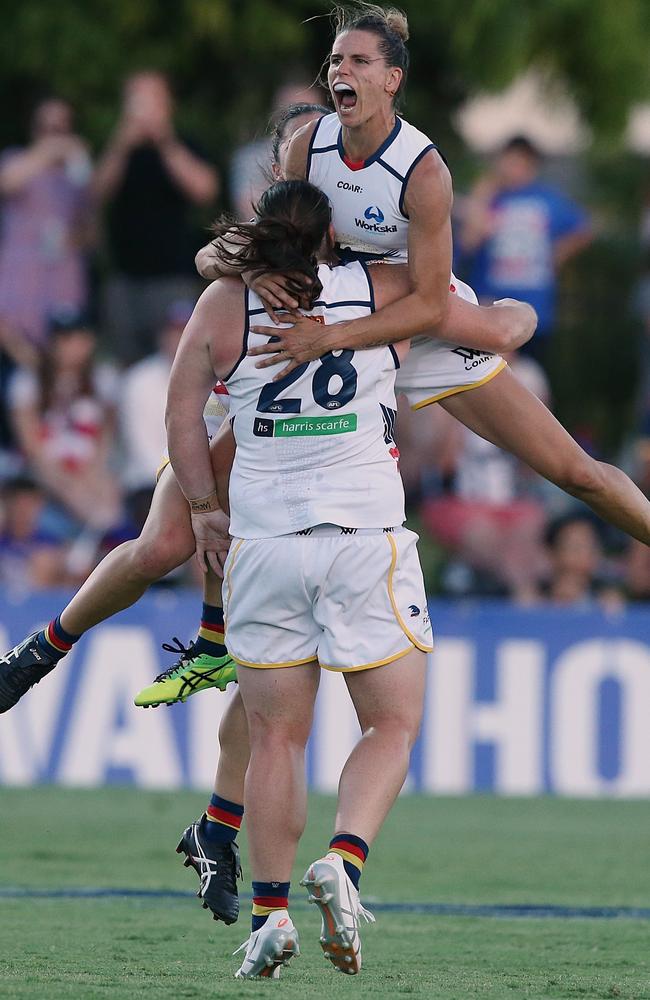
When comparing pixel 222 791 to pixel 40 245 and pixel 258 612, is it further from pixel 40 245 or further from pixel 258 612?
pixel 40 245

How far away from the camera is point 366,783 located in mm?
5184

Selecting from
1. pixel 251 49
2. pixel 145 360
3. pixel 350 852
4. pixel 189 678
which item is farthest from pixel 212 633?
pixel 251 49

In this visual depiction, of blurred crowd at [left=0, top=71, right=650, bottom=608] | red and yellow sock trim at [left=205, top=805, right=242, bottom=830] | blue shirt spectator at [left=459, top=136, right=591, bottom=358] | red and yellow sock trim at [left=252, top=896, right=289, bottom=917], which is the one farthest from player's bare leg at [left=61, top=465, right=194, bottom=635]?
blue shirt spectator at [left=459, top=136, right=591, bottom=358]

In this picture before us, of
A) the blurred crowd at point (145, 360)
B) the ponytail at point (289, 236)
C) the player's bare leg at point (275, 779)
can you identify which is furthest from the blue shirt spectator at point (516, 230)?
the player's bare leg at point (275, 779)

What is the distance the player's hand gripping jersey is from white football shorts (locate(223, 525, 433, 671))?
29.6 inches

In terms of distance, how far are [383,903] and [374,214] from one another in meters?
2.81

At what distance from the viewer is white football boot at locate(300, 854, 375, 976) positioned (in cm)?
479

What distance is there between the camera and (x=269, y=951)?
5062mm

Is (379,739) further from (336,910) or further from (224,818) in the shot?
(224,818)

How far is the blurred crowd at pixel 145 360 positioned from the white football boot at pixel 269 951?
19.6 feet

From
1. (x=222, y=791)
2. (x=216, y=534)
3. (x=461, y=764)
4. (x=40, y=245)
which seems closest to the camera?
(x=216, y=534)

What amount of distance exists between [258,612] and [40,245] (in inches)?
301

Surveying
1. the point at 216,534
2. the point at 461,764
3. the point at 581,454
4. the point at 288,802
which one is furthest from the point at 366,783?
the point at 461,764

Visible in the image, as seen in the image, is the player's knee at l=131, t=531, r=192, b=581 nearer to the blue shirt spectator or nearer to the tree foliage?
the blue shirt spectator
